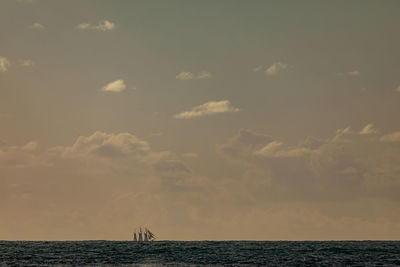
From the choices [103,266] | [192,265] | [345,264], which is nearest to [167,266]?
[192,265]

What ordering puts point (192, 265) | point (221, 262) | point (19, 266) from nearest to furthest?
point (19, 266) < point (192, 265) < point (221, 262)

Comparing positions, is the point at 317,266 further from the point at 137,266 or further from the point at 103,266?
the point at 103,266

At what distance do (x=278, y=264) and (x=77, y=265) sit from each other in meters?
29.0

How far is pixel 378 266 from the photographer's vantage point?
66812 millimetres

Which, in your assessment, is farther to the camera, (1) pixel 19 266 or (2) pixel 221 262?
(2) pixel 221 262

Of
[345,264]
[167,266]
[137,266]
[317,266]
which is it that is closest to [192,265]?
[167,266]

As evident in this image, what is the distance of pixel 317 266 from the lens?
67500 millimetres

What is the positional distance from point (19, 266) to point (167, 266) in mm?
20095

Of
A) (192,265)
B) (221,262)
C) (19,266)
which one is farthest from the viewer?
(221,262)

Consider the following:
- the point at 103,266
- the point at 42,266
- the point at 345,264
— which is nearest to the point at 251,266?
the point at 345,264

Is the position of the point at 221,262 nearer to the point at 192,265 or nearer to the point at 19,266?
the point at 192,265

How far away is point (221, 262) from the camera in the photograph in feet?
244

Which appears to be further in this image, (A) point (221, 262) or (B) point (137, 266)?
(A) point (221, 262)

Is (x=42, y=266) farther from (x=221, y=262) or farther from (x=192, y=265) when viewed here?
(x=221, y=262)
